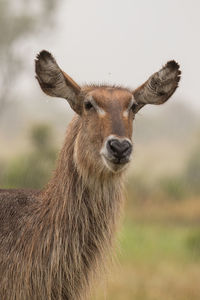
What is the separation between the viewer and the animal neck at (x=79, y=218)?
6.74m

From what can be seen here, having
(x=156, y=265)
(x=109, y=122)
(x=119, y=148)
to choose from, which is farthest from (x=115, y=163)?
(x=156, y=265)

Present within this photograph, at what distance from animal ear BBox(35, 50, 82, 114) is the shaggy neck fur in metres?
0.30

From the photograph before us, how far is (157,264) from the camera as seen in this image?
1719 cm

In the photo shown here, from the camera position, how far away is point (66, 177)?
22.6ft

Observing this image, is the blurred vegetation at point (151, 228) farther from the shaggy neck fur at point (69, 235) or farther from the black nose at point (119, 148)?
the black nose at point (119, 148)

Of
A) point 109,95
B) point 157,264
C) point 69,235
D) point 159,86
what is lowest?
point 157,264

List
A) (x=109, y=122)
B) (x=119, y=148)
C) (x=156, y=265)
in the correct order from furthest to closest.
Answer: (x=156, y=265), (x=109, y=122), (x=119, y=148)

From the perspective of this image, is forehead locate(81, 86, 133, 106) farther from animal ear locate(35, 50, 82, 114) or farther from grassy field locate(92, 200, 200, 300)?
grassy field locate(92, 200, 200, 300)

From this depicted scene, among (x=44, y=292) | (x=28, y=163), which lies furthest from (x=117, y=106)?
(x=28, y=163)

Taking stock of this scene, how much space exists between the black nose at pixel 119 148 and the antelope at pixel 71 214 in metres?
0.26

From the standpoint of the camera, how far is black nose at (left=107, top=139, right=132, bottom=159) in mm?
6117

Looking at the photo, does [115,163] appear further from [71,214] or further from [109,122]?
[71,214]

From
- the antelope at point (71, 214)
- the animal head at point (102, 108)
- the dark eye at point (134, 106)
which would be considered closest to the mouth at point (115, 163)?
the animal head at point (102, 108)

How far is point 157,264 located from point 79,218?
1080 centimetres
